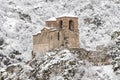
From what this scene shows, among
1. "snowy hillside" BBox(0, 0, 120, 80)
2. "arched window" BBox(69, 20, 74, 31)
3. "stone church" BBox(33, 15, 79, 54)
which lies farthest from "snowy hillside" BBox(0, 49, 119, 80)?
"snowy hillside" BBox(0, 0, 120, 80)

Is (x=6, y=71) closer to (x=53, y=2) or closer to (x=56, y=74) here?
(x=56, y=74)

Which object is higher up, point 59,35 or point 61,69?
point 59,35

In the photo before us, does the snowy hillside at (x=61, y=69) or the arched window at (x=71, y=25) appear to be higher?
the arched window at (x=71, y=25)

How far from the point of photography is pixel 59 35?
7594 centimetres

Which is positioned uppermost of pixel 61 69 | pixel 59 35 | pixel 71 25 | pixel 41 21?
pixel 71 25

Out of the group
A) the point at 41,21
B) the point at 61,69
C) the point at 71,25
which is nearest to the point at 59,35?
the point at 71,25


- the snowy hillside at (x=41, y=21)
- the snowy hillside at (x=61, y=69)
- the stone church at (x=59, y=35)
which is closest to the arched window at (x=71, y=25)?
the stone church at (x=59, y=35)

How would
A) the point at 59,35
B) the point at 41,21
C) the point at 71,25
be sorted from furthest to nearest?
the point at 41,21, the point at 71,25, the point at 59,35

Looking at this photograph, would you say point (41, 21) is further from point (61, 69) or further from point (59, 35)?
point (61, 69)

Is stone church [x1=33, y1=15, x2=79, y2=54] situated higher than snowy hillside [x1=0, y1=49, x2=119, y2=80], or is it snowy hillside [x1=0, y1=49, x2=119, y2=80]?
stone church [x1=33, y1=15, x2=79, y2=54]

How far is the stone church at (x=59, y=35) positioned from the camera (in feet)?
248

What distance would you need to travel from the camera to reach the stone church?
75.7m

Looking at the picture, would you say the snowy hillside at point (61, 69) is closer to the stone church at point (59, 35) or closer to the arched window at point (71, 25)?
the stone church at point (59, 35)

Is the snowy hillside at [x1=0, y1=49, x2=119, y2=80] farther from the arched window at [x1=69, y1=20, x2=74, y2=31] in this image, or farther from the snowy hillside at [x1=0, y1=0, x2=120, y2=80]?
the snowy hillside at [x1=0, y1=0, x2=120, y2=80]
